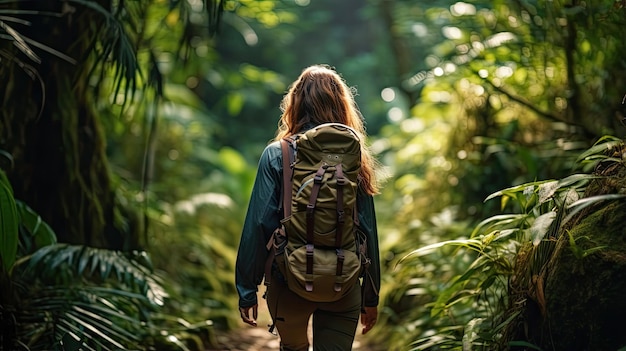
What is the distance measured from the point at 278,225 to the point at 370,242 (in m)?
0.44

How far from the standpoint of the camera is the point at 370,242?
350cm

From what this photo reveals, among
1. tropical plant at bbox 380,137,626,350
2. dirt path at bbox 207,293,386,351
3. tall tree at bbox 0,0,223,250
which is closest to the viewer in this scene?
tropical plant at bbox 380,137,626,350

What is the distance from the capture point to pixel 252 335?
6.64m

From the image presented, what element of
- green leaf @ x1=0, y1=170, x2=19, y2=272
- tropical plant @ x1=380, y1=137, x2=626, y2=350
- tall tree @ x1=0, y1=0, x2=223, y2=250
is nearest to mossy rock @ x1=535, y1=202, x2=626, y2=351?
tropical plant @ x1=380, y1=137, x2=626, y2=350

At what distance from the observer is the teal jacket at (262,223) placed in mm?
3398

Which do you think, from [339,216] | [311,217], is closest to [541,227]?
[339,216]

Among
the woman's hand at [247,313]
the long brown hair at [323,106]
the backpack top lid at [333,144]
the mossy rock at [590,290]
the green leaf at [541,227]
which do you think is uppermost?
the long brown hair at [323,106]

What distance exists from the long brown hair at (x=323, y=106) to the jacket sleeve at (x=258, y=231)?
0.28 m

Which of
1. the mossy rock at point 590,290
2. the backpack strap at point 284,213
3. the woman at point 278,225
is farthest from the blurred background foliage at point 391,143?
the backpack strap at point 284,213

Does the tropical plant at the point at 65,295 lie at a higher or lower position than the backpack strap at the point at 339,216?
lower

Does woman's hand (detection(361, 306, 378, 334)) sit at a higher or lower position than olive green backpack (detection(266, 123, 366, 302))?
lower

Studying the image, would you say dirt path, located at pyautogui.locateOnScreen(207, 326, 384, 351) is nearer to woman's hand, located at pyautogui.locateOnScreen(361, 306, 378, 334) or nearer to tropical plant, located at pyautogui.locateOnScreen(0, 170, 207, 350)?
tropical plant, located at pyautogui.locateOnScreen(0, 170, 207, 350)

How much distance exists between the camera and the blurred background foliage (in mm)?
4820

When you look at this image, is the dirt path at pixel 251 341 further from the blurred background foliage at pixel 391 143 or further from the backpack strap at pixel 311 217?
the backpack strap at pixel 311 217
